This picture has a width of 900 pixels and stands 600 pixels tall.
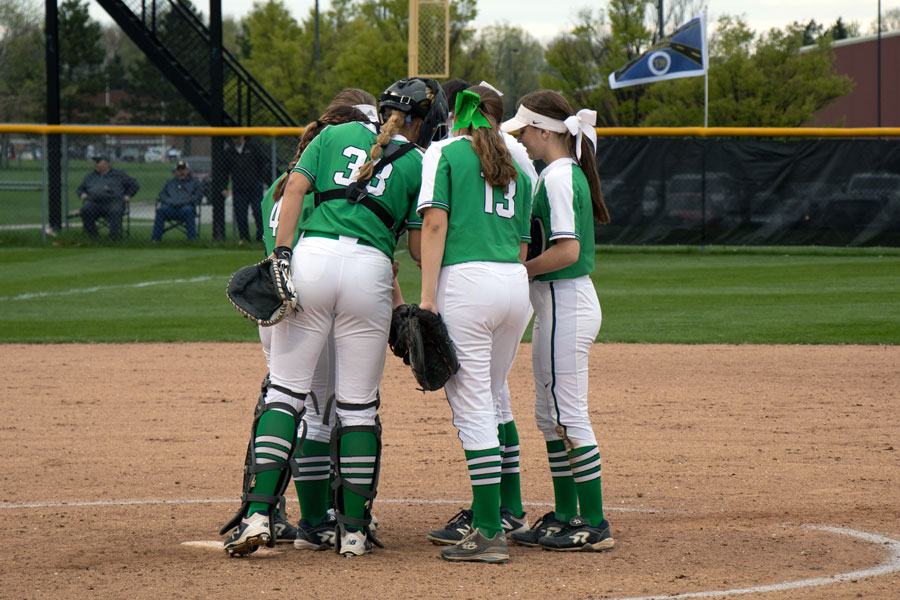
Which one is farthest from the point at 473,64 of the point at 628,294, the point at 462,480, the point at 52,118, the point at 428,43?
the point at 462,480

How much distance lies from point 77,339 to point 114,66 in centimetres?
5835

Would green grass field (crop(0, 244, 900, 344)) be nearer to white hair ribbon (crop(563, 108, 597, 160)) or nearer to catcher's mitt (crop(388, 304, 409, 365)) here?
white hair ribbon (crop(563, 108, 597, 160))

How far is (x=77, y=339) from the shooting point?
10.8m

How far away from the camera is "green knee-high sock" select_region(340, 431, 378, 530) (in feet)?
14.2

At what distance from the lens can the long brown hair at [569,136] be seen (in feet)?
14.6

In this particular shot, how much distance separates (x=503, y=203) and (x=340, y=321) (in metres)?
0.80

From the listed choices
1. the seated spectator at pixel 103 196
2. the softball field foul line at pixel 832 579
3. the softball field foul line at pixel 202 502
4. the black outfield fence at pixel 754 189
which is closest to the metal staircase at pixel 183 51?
the seated spectator at pixel 103 196

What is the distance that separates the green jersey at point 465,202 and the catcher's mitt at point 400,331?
255 mm

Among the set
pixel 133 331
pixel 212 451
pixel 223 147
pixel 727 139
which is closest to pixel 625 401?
pixel 212 451

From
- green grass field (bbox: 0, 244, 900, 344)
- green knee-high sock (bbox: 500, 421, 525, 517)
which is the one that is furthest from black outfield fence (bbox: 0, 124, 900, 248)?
green knee-high sock (bbox: 500, 421, 525, 517)

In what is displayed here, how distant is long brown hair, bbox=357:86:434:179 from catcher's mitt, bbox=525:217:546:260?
0.68 metres

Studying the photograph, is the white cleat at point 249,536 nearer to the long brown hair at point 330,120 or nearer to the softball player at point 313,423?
the softball player at point 313,423

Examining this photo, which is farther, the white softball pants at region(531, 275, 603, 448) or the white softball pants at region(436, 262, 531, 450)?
the white softball pants at region(531, 275, 603, 448)

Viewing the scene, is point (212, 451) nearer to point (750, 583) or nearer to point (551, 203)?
point (551, 203)
